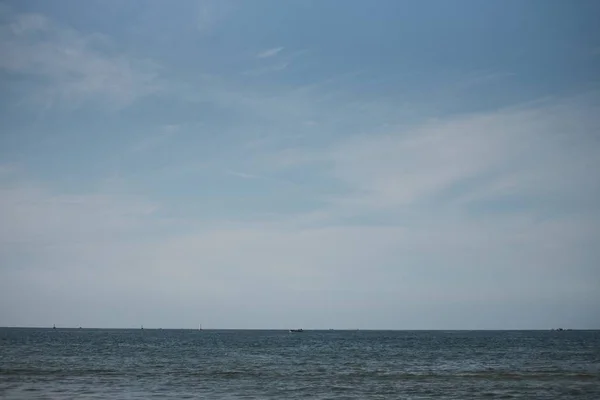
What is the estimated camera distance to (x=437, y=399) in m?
33.3

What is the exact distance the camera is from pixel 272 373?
48.5 m

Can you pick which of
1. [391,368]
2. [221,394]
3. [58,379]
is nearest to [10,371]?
[58,379]

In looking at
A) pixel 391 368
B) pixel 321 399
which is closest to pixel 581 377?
pixel 391 368

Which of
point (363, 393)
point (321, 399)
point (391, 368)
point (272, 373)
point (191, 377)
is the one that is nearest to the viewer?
point (321, 399)

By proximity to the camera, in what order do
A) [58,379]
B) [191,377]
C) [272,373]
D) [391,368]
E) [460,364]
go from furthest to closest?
[460,364] < [391,368] < [272,373] < [191,377] < [58,379]

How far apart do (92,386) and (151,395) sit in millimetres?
6539

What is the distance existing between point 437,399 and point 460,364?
28.8m

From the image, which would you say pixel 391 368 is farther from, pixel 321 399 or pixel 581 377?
pixel 321 399

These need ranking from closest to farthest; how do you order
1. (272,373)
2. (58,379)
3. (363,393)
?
(363,393) < (58,379) < (272,373)

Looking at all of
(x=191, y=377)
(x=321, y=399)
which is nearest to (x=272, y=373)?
(x=191, y=377)

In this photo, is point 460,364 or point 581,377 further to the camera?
point 460,364

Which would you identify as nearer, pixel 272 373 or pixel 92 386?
pixel 92 386

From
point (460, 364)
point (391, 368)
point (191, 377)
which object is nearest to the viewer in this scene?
point (191, 377)

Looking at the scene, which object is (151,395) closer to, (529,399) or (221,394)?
(221,394)
